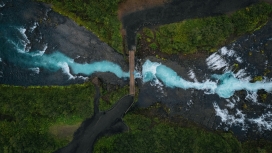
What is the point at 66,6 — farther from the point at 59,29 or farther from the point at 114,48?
the point at 114,48

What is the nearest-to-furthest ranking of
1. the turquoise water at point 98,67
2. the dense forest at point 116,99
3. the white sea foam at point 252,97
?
1. the dense forest at point 116,99
2. the turquoise water at point 98,67
3. the white sea foam at point 252,97

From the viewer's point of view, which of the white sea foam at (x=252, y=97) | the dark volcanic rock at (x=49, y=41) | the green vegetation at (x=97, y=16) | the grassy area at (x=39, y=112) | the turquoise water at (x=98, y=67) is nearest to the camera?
the grassy area at (x=39, y=112)

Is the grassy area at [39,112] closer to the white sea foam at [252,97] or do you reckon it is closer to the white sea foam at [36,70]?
the white sea foam at [36,70]

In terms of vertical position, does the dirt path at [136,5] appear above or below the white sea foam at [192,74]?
above

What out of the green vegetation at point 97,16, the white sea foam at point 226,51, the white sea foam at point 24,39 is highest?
the green vegetation at point 97,16

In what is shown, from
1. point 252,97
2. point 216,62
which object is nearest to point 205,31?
point 216,62

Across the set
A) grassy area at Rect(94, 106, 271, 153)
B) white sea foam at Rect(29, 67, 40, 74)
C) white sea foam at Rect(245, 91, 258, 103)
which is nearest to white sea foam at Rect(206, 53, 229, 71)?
white sea foam at Rect(245, 91, 258, 103)

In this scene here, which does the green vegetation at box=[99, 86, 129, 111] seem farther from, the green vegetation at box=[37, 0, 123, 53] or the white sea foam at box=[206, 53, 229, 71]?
the white sea foam at box=[206, 53, 229, 71]

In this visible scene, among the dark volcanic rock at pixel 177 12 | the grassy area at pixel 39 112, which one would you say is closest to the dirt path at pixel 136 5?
the dark volcanic rock at pixel 177 12
